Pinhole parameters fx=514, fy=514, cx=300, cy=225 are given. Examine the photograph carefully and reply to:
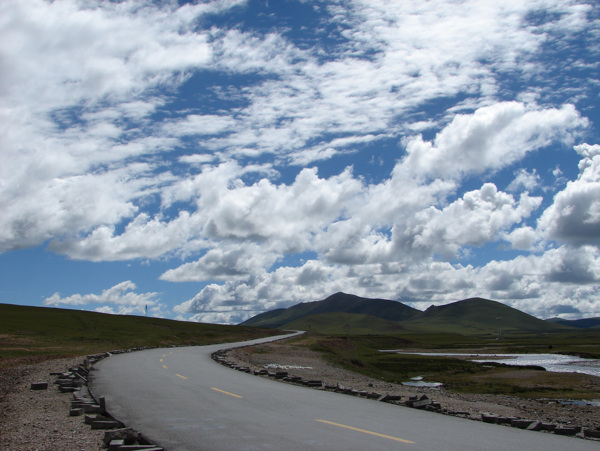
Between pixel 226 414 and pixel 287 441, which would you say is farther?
pixel 226 414

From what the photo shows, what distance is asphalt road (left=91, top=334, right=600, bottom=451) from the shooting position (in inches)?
468

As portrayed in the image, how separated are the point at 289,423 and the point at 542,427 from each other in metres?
7.35

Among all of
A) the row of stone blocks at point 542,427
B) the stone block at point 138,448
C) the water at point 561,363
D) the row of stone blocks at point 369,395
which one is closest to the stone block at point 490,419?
the row of stone blocks at point 542,427

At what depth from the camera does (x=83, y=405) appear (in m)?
17.1

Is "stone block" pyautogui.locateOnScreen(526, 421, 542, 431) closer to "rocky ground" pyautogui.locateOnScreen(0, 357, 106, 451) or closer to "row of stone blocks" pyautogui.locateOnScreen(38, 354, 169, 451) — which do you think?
"row of stone blocks" pyautogui.locateOnScreen(38, 354, 169, 451)

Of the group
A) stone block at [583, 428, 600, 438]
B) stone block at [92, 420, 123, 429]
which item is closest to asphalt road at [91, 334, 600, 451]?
stone block at [92, 420, 123, 429]

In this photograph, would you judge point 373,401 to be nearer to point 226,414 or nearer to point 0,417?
point 226,414

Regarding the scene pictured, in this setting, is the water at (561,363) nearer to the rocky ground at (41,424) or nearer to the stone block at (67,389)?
the stone block at (67,389)

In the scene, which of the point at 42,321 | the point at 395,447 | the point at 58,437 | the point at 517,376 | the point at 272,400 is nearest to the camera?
the point at 395,447

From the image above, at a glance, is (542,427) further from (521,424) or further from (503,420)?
(503,420)

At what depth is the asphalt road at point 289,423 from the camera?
11898mm

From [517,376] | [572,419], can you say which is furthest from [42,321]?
[572,419]

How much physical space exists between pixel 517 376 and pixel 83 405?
46557 mm

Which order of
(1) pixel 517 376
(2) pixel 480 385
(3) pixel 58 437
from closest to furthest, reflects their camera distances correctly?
(3) pixel 58 437
(2) pixel 480 385
(1) pixel 517 376
